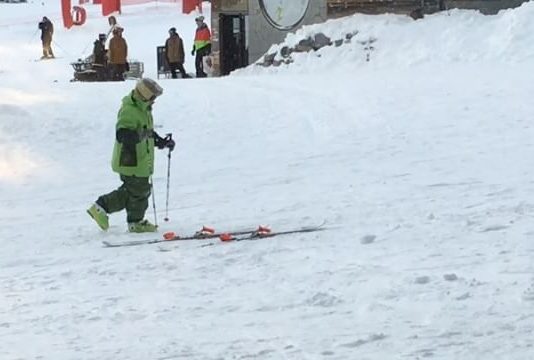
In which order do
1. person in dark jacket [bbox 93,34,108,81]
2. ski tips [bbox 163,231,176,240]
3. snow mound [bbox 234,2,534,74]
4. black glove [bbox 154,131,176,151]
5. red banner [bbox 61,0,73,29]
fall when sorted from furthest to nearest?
red banner [bbox 61,0,73,29]
person in dark jacket [bbox 93,34,108,81]
snow mound [bbox 234,2,534,74]
black glove [bbox 154,131,176,151]
ski tips [bbox 163,231,176,240]

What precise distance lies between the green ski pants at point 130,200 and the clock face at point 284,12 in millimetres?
15012

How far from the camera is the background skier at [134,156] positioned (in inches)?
290

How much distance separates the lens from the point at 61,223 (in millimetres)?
8312

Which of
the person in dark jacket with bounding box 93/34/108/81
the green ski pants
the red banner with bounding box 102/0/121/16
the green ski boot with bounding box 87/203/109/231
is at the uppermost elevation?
the red banner with bounding box 102/0/121/16

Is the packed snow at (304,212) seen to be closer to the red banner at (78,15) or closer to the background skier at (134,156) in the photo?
the background skier at (134,156)

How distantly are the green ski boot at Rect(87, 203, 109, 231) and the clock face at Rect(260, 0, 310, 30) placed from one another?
1512 centimetres

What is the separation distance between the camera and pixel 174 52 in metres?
21.9

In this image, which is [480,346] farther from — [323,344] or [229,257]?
[229,257]

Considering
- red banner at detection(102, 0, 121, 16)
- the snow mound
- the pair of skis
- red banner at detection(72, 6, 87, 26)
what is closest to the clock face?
the snow mound

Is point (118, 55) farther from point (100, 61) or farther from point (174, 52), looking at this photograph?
point (174, 52)

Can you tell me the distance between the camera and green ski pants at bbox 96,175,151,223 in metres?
7.61

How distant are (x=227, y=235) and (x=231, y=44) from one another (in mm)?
17325

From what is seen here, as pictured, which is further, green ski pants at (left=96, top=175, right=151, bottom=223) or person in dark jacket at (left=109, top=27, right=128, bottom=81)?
person in dark jacket at (left=109, top=27, right=128, bottom=81)

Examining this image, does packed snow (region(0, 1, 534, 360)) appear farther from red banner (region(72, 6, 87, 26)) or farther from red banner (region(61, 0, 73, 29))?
red banner (region(72, 6, 87, 26))
